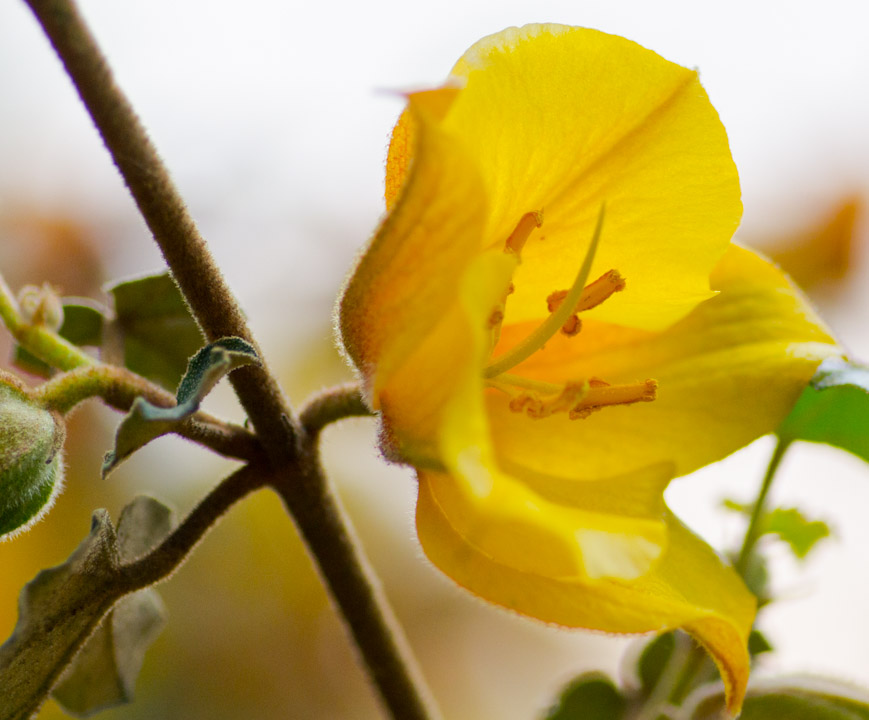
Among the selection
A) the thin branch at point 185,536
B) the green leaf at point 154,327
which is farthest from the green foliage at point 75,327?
the thin branch at point 185,536

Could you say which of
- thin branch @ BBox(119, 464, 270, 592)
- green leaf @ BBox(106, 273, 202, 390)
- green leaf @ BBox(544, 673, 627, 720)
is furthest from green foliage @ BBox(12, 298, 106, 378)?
green leaf @ BBox(544, 673, 627, 720)

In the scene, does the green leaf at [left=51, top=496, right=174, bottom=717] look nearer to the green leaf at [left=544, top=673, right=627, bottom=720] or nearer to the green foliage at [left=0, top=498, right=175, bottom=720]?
the green foliage at [left=0, top=498, right=175, bottom=720]

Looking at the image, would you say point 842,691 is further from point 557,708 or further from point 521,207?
point 521,207

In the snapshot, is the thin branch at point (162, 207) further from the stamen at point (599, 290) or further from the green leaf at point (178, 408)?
the stamen at point (599, 290)

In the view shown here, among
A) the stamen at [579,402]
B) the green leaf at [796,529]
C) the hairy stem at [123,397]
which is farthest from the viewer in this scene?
the green leaf at [796,529]

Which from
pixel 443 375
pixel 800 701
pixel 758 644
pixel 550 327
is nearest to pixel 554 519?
pixel 443 375

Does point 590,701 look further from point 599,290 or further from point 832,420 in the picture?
point 599,290
